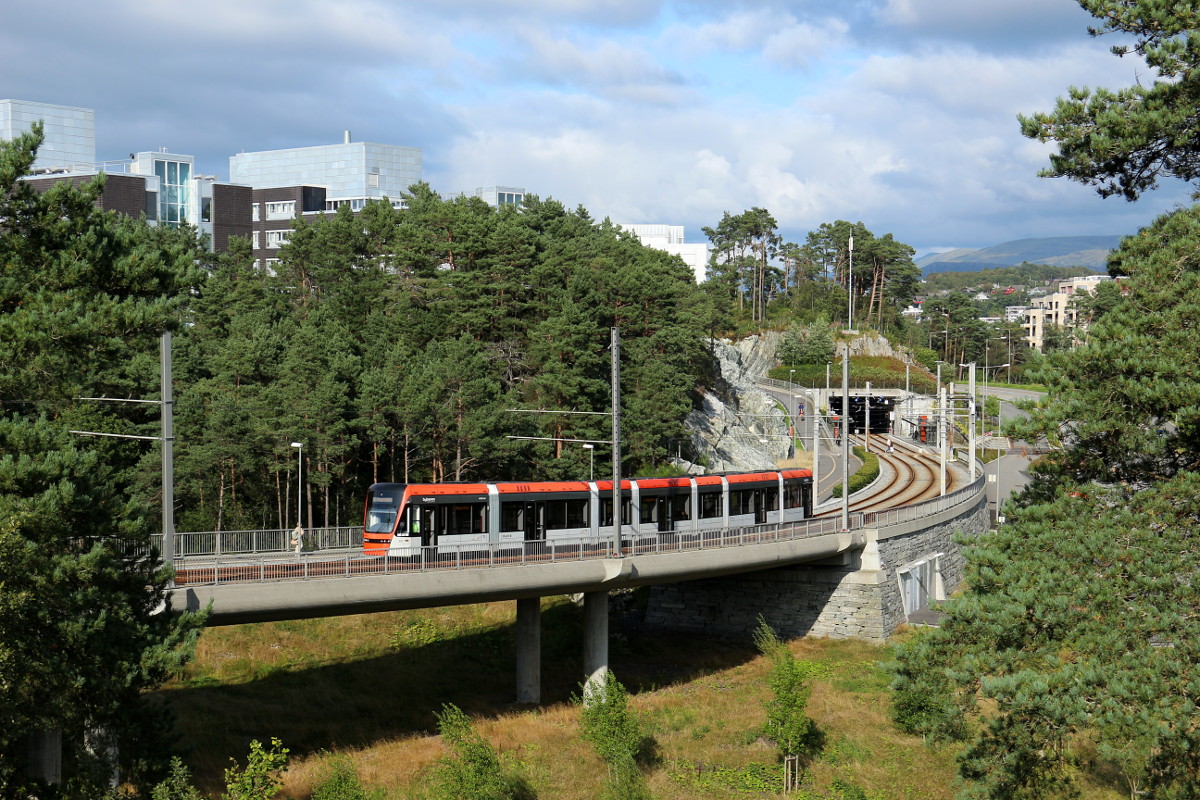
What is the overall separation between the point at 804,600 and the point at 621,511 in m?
11.1

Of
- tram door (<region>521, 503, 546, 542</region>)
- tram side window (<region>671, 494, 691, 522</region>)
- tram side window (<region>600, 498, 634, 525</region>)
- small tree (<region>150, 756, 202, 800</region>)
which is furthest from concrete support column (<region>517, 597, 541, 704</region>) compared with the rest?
small tree (<region>150, 756, 202, 800</region>)

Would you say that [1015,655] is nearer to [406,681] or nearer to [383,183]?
[406,681]

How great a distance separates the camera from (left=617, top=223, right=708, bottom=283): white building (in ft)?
546

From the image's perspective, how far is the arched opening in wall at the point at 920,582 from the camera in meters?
48.5

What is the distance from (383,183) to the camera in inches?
5487

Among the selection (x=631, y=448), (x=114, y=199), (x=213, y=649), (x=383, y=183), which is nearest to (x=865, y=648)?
(x=631, y=448)

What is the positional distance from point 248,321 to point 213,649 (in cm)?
2189

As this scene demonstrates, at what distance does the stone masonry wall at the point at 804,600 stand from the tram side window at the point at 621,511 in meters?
9.51

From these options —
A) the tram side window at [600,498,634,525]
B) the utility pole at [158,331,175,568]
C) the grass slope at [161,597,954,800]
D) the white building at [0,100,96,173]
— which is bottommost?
the grass slope at [161,597,954,800]

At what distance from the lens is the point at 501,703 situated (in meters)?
36.7

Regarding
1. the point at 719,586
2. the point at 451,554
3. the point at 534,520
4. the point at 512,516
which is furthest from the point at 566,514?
the point at 719,586

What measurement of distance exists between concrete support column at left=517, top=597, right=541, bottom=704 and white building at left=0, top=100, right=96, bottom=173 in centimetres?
9905

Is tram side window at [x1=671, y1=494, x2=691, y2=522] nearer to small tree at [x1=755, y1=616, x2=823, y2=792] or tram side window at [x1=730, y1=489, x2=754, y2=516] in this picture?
tram side window at [x1=730, y1=489, x2=754, y2=516]

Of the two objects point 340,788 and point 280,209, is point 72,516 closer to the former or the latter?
point 340,788
